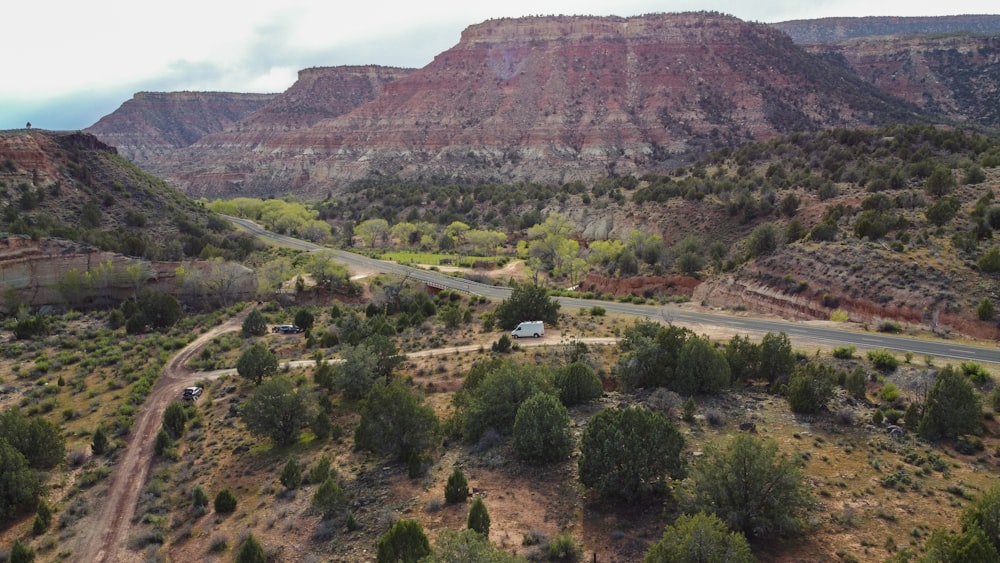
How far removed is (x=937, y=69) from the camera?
129750 millimetres

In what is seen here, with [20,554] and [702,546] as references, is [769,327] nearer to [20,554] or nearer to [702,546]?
[702,546]

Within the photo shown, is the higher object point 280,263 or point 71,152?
point 71,152

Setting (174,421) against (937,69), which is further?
(937,69)

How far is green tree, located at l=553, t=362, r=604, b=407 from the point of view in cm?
2539

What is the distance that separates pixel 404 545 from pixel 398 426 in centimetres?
754

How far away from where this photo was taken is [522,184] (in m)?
109

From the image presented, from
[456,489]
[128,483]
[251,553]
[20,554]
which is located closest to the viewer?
[251,553]

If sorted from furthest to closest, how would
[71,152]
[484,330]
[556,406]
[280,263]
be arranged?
[71,152], [280,263], [484,330], [556,406]

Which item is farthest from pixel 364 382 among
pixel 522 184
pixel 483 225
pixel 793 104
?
pixel 793 104

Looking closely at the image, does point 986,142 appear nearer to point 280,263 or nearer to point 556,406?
point 556,406

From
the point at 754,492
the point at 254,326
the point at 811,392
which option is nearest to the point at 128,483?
the point at 254,326

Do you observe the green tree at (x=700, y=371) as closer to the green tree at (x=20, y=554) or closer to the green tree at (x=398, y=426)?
the green tree at (x=398, y=426)

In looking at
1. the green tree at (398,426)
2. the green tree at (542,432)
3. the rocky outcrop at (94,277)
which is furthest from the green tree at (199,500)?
the rocky outcrop at (94,277)

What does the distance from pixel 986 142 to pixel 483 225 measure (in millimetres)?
57976
